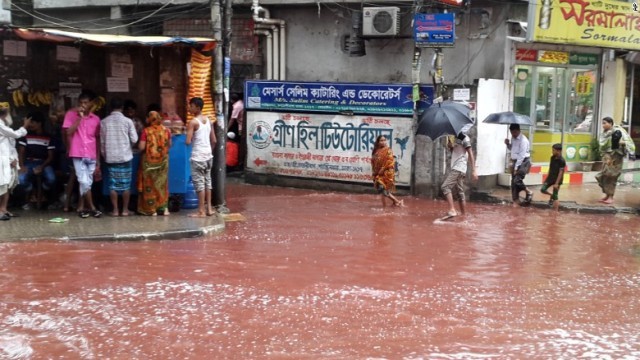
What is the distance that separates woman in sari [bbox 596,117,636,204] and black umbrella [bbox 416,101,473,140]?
355 cm

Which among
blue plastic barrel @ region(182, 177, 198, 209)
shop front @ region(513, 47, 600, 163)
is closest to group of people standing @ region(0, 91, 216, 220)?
blue plastic barrel @ region(182, 177, 198, 209)

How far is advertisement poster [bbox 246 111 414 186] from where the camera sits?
1535cm


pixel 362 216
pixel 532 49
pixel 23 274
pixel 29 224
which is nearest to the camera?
pixel 23 274

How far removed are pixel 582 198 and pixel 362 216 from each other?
4.85m

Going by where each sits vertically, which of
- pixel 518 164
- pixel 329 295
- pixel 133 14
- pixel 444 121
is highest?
pixel 133 14

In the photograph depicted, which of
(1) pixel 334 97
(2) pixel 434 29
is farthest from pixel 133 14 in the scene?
(2) pixel 434 29

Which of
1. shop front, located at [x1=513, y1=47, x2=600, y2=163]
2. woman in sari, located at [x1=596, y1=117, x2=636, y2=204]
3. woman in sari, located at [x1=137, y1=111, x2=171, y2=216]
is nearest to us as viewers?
woman in sari, located at [x1=137, y1=111, x2=171, y2=216]

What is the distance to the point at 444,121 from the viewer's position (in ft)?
38.7

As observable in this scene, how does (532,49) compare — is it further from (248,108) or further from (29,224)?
(29,224)

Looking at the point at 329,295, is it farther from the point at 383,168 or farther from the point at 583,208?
the point at 583,208

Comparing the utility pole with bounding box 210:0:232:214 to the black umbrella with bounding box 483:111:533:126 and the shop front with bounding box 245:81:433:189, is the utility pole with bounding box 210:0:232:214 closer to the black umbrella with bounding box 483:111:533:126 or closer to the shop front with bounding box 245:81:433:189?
the shop front with bounding box 245:81:433:189

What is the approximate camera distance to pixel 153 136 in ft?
35.5

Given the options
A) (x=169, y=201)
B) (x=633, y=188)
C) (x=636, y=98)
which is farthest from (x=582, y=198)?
(x=169, y=201)

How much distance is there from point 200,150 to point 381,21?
666cm
